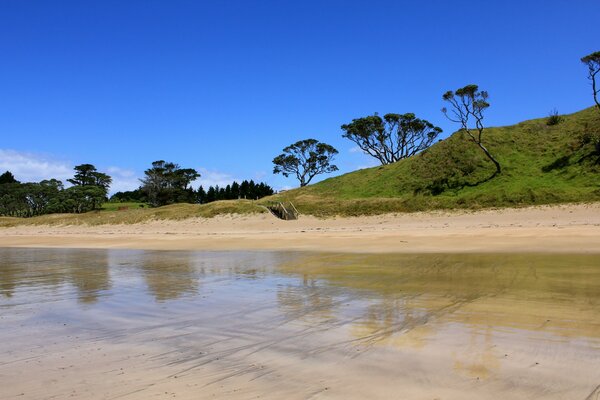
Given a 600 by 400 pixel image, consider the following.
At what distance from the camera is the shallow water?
4.45 meters

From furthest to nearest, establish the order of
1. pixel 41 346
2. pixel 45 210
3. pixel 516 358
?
pixel 45 210
pixel 41 346
pixel 516 358

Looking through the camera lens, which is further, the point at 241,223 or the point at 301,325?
the point at 241,223

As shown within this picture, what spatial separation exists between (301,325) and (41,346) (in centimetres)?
375

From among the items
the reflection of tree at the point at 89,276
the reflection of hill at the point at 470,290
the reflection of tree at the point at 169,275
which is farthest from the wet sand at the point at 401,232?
the reflection of tree at the point at 89,276

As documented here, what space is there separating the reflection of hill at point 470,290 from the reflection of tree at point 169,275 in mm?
3214

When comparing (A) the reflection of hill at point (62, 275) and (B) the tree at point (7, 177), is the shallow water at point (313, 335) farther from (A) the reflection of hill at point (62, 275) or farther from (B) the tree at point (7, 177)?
(B) the tree at point (7, 177)

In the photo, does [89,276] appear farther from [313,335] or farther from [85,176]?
[85,176]

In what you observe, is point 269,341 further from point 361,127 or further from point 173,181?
point 173,181

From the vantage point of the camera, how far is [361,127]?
75.5m

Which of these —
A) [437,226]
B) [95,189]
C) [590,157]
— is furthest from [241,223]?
[95,189]

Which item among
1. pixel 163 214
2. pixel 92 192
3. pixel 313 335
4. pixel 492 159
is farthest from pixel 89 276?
pixel 92 192

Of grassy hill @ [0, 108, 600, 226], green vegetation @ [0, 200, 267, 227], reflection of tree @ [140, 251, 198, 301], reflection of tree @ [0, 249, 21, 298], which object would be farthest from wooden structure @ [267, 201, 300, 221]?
reflection of tree @ [0, 249, 21, 298]

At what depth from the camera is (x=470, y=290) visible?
371 inches

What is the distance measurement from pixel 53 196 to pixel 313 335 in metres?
91.9
